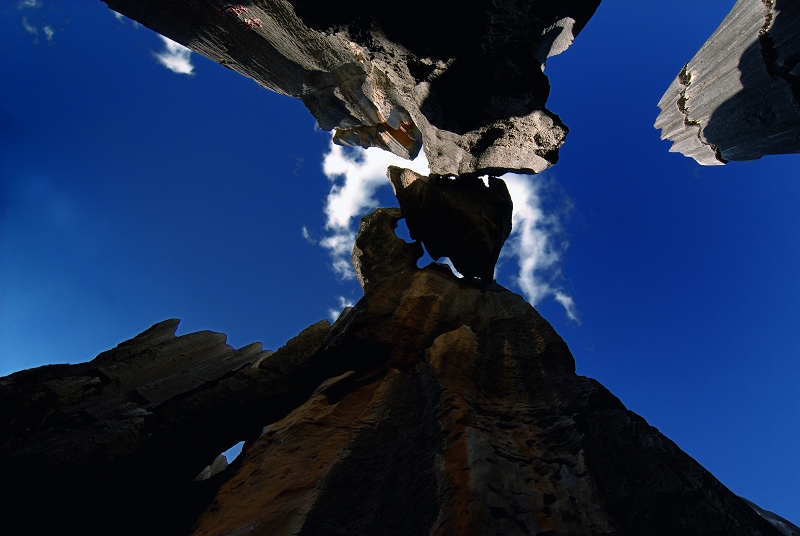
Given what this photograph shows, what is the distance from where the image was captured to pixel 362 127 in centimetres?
1143

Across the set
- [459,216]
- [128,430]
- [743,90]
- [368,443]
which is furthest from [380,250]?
[743,90]

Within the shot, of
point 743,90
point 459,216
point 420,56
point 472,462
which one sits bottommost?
point 472,462

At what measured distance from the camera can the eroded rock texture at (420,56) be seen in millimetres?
5957

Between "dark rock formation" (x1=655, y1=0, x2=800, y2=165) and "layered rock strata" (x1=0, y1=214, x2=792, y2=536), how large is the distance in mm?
7189

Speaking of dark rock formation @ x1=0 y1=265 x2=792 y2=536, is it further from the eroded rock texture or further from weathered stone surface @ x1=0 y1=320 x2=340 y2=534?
the eroded rock texture

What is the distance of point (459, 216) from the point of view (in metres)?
11.3

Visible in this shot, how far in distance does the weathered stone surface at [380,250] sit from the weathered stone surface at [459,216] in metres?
0.68

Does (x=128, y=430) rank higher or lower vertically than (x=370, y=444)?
lower

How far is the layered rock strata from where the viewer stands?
353 centimetres

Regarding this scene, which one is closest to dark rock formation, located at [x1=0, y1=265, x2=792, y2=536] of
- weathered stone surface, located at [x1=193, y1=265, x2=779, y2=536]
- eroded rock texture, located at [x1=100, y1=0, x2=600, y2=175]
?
weathered stone surface, located at [x1=193, y1=265, x2=779, y2=536]

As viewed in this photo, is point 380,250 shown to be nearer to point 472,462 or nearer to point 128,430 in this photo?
point 128,430

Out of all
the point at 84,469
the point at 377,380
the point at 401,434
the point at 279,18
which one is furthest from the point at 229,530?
the point at 279,18

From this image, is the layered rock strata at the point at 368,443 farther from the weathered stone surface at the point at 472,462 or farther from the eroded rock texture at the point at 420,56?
the eroded rock texture at the point at 420,56

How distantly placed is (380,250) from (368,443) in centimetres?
781
